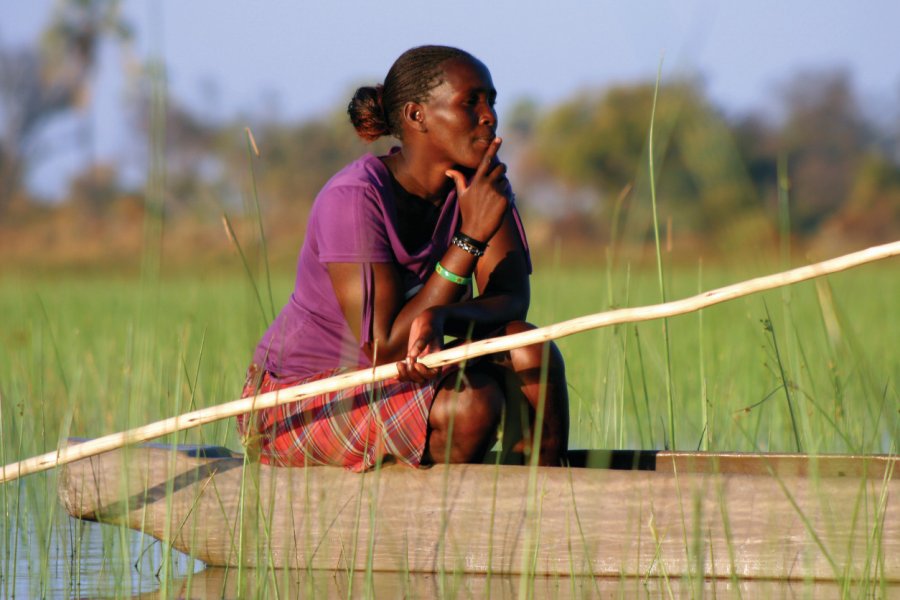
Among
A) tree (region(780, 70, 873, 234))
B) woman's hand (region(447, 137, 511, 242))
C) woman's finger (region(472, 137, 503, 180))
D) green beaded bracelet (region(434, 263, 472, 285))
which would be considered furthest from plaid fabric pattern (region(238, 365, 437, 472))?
tree (region(780, 70, 873, 234))

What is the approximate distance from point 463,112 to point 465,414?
678 mm

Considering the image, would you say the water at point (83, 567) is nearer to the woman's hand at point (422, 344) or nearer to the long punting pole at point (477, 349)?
the long punting pole at point (477, 349)

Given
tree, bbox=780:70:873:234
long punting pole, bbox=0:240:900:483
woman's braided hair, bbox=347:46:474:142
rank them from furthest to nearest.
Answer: tree, bbox=780:70:873:234
woman's braided hair, bbox=347:46:474:142
long punting pole, bbox=0:240:900:483

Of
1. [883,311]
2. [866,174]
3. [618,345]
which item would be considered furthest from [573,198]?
[618,345]

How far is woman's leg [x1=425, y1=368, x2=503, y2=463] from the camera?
2.63 metres

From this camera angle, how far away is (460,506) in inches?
104

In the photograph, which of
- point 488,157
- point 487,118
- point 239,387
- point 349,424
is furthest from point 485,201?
point 239,387

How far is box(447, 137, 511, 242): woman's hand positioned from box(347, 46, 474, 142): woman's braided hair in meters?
0.23

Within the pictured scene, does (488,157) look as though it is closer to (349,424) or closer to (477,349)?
(477,349)

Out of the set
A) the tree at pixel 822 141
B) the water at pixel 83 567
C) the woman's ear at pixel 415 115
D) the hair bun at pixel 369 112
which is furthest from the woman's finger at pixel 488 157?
the tree at pixel 822 141

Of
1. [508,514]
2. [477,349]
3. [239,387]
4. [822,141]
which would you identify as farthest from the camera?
[822,141]

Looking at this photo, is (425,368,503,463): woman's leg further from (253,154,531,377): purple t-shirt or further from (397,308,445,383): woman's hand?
(253,154,531,377): purple t-shirt

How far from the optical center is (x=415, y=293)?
282 centimetres

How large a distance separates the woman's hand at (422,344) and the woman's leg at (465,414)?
9cm
